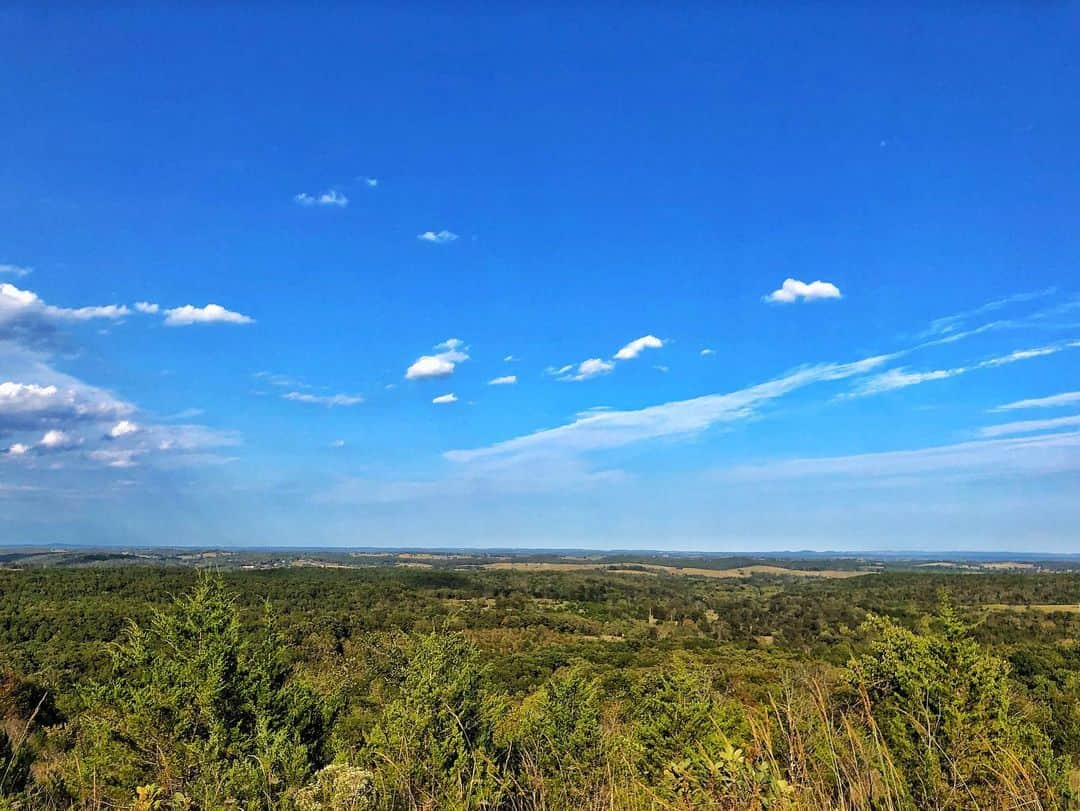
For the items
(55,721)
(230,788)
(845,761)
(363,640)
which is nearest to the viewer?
(845,761)

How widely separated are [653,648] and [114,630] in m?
56.5

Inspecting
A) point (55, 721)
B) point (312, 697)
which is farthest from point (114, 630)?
point (312, 697)

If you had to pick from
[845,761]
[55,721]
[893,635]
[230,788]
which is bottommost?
[55,721]

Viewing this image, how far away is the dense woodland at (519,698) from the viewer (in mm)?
3377

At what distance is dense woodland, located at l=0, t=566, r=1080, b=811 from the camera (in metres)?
3.38

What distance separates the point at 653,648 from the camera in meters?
74.0

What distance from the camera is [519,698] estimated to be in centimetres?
4847

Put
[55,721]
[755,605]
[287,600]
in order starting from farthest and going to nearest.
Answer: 1. [755,605]
2. [287,600]
3. [55,721]

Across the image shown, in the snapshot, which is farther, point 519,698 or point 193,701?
point 519,698

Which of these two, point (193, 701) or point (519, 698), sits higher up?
point (193, 701)

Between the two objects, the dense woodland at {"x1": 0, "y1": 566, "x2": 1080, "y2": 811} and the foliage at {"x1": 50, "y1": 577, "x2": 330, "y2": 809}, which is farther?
the foliage at {"x1": 50, "y1": 577, "x2": 330, "y2": 809}

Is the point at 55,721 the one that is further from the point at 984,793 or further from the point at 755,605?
the point at 755,605

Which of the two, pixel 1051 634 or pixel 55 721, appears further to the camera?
pixel 1051 634

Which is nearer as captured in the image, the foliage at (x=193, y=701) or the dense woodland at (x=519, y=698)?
the dense woodland at (x=519, y=698)
